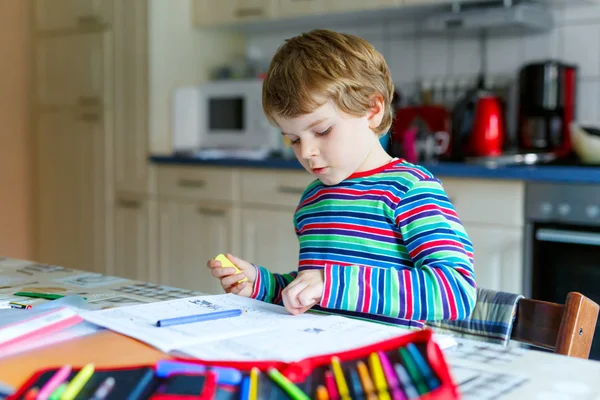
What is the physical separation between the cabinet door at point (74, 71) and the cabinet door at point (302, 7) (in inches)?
31.9

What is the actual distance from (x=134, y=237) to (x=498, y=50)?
169 cm

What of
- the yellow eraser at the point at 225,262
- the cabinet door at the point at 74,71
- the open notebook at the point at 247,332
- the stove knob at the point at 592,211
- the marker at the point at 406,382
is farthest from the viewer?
the cabinet door at the point at 74,71

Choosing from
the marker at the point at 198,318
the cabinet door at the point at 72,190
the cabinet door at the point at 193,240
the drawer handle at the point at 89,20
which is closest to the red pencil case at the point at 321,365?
the marker at the point at 198,318

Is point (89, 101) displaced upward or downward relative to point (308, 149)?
upward

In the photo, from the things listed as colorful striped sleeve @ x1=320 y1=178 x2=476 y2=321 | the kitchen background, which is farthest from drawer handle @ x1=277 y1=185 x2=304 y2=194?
colorful striped sleeve @ x1=320 y1=178 x2=476 y2=321

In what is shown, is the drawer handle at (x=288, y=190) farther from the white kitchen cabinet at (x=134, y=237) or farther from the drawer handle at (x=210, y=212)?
the white kitchen cabinet at (x=134, y=237)

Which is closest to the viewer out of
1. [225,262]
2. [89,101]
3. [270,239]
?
[225,262]

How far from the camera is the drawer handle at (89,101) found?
Result: 127 inches

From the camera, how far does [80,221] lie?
3.33 m

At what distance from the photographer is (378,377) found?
1.90ft

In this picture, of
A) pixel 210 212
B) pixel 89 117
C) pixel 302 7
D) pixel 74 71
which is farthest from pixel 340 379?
pixel 74 71

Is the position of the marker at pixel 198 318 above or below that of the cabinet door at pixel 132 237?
above

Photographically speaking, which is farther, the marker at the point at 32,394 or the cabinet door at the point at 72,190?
the cabinet door at the point at 72,190

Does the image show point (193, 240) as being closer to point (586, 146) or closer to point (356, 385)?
point (586, 146)
